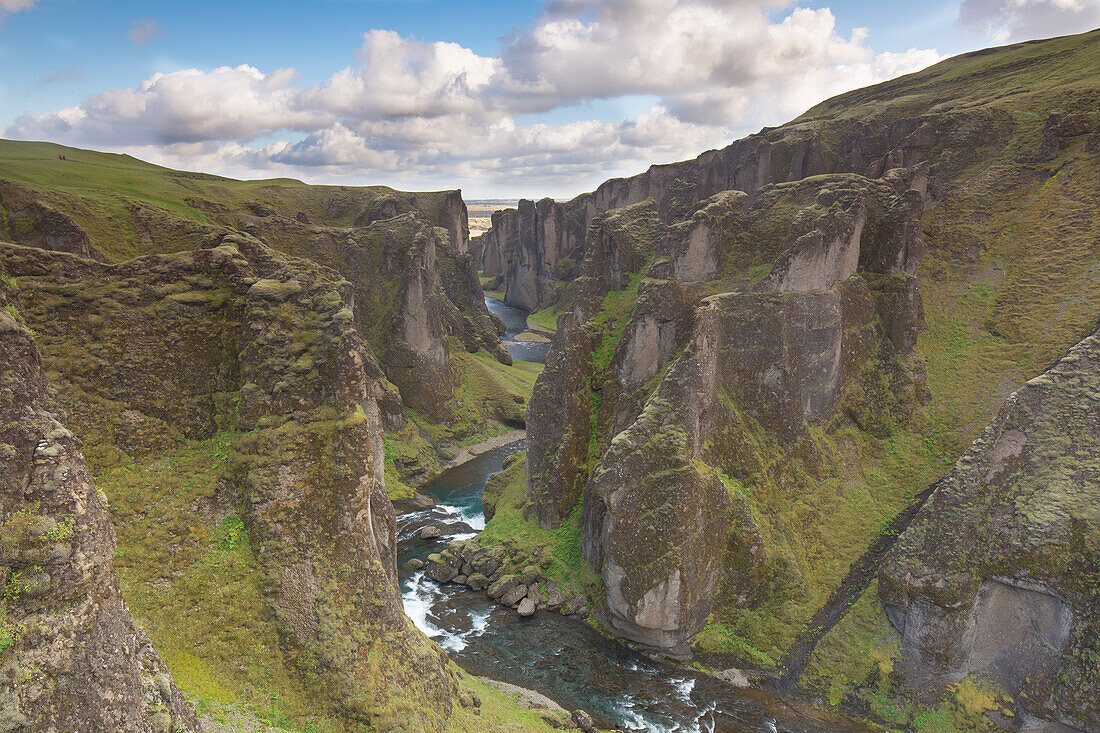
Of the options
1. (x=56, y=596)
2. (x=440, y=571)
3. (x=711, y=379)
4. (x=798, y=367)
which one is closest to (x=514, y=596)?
(x=440, y=571)

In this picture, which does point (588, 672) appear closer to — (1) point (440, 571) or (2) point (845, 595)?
(1) point (440, 571)

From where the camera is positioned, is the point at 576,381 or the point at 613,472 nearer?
the point at 613,472

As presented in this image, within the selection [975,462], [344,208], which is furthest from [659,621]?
[344,208]

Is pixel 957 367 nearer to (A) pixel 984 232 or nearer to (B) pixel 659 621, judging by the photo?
(A) pixel 984 232

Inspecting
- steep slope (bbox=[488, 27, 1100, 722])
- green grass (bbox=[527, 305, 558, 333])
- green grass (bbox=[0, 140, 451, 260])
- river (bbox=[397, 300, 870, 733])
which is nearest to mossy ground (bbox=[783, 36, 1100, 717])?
steep slope (bbox=[488, 27, 1100, 722])

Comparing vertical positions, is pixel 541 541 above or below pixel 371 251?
below

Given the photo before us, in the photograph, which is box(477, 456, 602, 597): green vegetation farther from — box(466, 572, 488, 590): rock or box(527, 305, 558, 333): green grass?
box(527, 305, 558, 333): green grass
